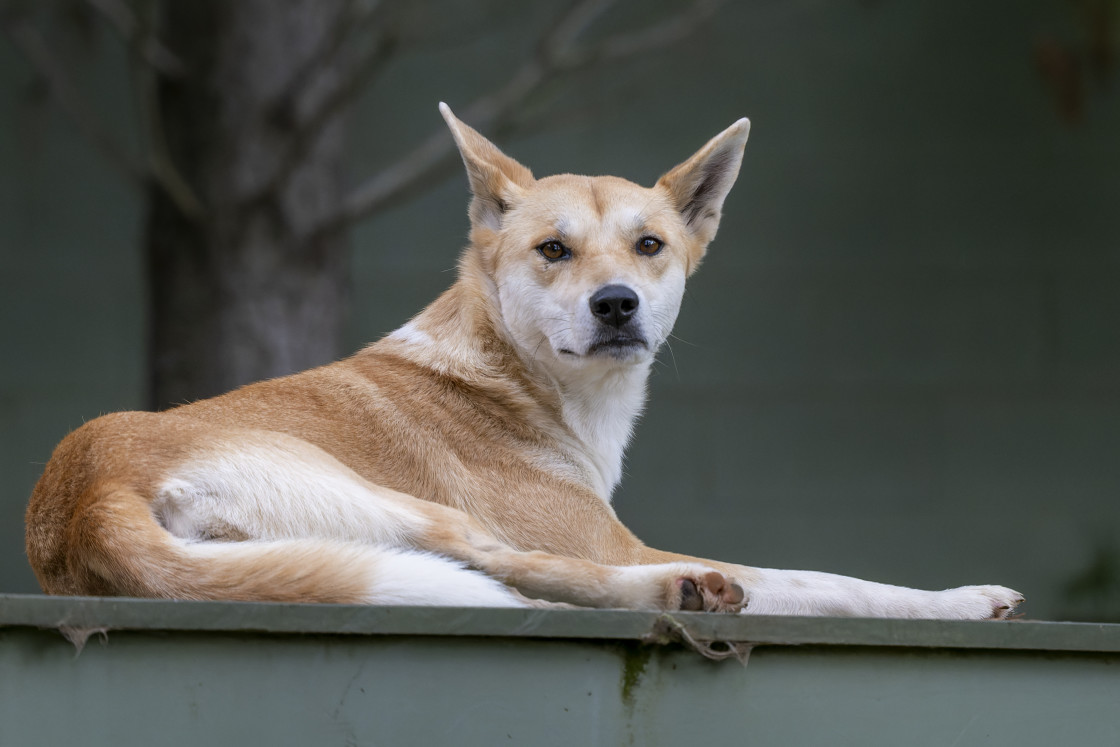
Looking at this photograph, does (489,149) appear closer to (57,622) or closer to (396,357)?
(396,357)

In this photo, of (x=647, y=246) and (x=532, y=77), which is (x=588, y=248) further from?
(x=532, y=77)

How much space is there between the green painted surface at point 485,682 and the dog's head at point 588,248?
1278 millimetres

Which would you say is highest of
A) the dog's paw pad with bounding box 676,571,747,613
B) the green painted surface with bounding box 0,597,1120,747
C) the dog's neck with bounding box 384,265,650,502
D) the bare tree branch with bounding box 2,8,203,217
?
the bare tree branch with bounding box 2,8,203,217

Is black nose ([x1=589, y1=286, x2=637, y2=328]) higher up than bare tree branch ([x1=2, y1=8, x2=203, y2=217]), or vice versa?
bare tree branch ([x1=2, y1=8, x2=203, y2=217])

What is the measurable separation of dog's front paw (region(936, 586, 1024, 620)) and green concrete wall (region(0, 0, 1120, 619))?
274 centimetres

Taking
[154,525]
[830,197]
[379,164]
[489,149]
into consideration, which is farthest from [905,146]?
[154,525]

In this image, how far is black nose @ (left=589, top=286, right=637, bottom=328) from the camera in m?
2.77

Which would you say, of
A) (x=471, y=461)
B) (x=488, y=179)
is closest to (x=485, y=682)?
(x=471, y=461)

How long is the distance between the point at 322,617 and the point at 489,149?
1.85 metres

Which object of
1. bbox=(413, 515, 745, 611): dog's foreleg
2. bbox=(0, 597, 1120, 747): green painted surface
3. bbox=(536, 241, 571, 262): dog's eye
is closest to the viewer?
bbox=(0, 597, 1120, 747): green painted surface

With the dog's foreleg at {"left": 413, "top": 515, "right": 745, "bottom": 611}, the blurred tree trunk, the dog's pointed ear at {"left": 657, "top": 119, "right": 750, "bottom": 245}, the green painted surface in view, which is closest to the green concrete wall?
the blurred tree trunk

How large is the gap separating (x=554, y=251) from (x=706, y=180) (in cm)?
56

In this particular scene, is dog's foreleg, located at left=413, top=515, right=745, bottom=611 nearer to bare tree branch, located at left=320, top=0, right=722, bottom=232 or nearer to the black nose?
the black nose

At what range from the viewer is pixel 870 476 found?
5188mm
